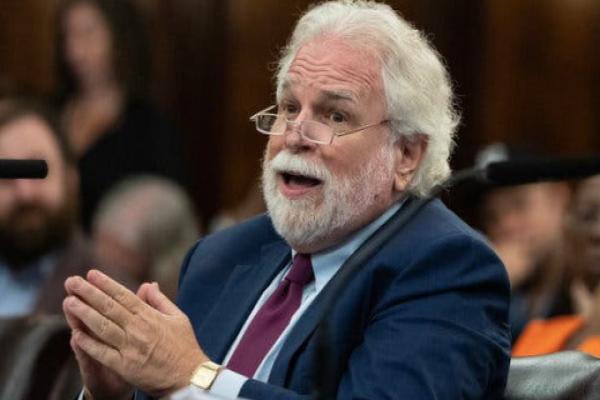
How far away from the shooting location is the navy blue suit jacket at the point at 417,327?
258 cm

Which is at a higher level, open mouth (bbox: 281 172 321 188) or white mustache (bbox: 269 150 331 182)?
white mustache (bbox: 269 150 331 182)

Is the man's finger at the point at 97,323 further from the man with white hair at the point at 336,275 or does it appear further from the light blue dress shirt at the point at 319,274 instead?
the light blue dress shirt at the point at 319,274

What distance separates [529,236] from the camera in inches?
209

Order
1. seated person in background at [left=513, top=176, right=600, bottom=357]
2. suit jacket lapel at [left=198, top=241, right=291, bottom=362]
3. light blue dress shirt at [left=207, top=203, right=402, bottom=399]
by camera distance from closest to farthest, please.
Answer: light blue dress shirt at [left=207, top=203, right=402, bottom=399], suit jacket lapel at [left=198, top=241, right=291, bottom=362], seated person in background at [left=513, top=176, right=600, bottom=357]

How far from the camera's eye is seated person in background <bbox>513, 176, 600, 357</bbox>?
13.0 feet

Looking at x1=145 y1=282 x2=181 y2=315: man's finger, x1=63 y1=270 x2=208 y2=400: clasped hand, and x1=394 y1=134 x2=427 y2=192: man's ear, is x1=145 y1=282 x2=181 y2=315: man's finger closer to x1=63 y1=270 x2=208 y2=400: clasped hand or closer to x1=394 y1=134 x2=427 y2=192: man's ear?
x1=63 y1=270 x2=208 y2=400: clasped hand

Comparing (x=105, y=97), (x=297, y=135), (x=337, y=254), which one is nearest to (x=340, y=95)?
(x=297, y=135)

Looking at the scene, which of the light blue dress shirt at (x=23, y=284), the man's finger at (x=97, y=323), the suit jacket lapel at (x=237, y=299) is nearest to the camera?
the man's finger at (x=97, y=323)

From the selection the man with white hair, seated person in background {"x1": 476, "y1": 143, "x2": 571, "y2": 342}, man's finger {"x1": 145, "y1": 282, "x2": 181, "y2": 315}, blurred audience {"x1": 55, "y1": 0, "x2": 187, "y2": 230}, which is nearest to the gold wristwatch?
the man with white hair

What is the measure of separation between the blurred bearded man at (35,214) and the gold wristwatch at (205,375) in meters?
1.77

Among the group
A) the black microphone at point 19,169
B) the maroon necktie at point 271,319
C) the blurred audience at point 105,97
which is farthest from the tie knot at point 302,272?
the blurred audience at point 105,97

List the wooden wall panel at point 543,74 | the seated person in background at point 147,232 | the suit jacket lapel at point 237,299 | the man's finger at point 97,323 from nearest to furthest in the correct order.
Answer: the man's finger at point 97,323
the suit jacket lapel at point 237,299
the seated person in background at point 147,232
the wooden wall panel at point 543,74

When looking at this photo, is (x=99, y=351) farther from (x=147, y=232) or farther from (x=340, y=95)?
(x=147, y=232)

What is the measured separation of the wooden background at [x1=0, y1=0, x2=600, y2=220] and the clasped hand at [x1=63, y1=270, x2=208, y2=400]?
3.73 meters
